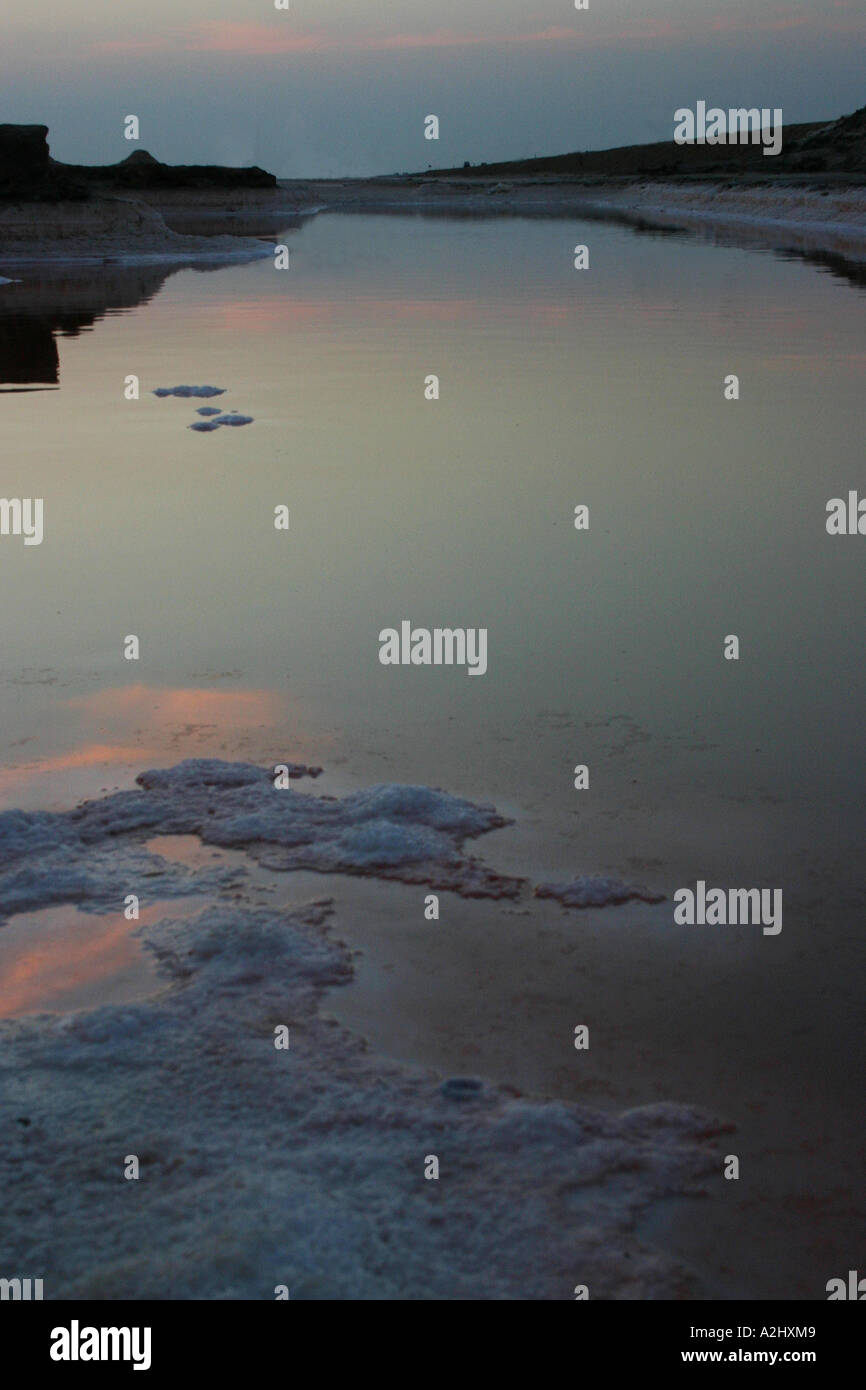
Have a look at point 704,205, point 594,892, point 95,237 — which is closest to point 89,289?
point 95,237

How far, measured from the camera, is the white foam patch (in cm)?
387

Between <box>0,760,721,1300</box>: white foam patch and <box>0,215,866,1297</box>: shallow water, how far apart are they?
7.9 inches

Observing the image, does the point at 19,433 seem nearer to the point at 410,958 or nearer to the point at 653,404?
the point at 653,404

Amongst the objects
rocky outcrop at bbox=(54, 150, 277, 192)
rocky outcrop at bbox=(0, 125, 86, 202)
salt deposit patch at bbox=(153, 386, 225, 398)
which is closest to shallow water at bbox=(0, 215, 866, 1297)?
salt deposit patch at bbox=(153, 386, 225, 398)

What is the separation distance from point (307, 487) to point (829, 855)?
7.91 m

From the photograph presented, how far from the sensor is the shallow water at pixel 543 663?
4.86 metres

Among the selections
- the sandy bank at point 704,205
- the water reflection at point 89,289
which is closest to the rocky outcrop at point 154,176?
the sandy bank at point 704,205

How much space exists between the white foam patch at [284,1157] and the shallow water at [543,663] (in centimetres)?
20

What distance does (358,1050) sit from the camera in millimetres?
4801

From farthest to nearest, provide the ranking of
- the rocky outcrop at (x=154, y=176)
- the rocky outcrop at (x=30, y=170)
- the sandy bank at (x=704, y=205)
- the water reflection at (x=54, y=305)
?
the rocky outcrop at (x=154, y=176), the rocky outcrop at (x=30, y=170), the sandy bank at (x=704, y=205), the water reflection at (x=54, y=305)

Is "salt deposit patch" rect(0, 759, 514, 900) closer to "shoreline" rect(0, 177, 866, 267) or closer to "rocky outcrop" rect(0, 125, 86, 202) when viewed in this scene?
"shoreline" rect(0, 177, 866, 267)

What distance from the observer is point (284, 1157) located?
4.27 metres

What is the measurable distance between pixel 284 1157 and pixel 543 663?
14.8ft

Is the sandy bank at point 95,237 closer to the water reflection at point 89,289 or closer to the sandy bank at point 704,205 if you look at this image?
the water reflection at point 89,289
